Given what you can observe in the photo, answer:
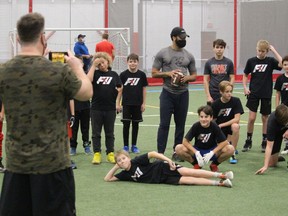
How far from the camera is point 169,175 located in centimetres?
905

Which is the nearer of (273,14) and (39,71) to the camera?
(39,71)

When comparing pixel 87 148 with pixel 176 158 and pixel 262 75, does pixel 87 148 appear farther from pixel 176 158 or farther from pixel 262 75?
pixel 262 75

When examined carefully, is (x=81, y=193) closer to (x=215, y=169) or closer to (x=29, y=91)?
(x=215, y=169)

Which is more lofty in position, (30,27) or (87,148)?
(30,27)

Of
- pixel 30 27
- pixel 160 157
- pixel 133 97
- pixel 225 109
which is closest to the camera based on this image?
pixel 30 27

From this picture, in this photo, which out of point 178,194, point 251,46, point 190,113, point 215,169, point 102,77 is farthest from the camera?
point 251,46

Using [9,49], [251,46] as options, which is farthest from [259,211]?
[251,46]

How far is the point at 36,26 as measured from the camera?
15.3 feet

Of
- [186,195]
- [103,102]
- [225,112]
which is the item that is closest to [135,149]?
[103,102]

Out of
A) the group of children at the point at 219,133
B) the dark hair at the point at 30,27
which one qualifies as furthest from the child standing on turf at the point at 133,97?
the dark hair at the point at 30,27

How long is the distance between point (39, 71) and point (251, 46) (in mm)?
24717

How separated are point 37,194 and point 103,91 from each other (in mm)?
6131

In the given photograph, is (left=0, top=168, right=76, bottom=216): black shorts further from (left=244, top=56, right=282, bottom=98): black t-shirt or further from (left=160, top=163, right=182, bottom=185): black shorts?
(left=244, top=56, right=282, bottom=98): black t-shirt

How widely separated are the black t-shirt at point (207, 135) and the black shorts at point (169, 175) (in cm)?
105
